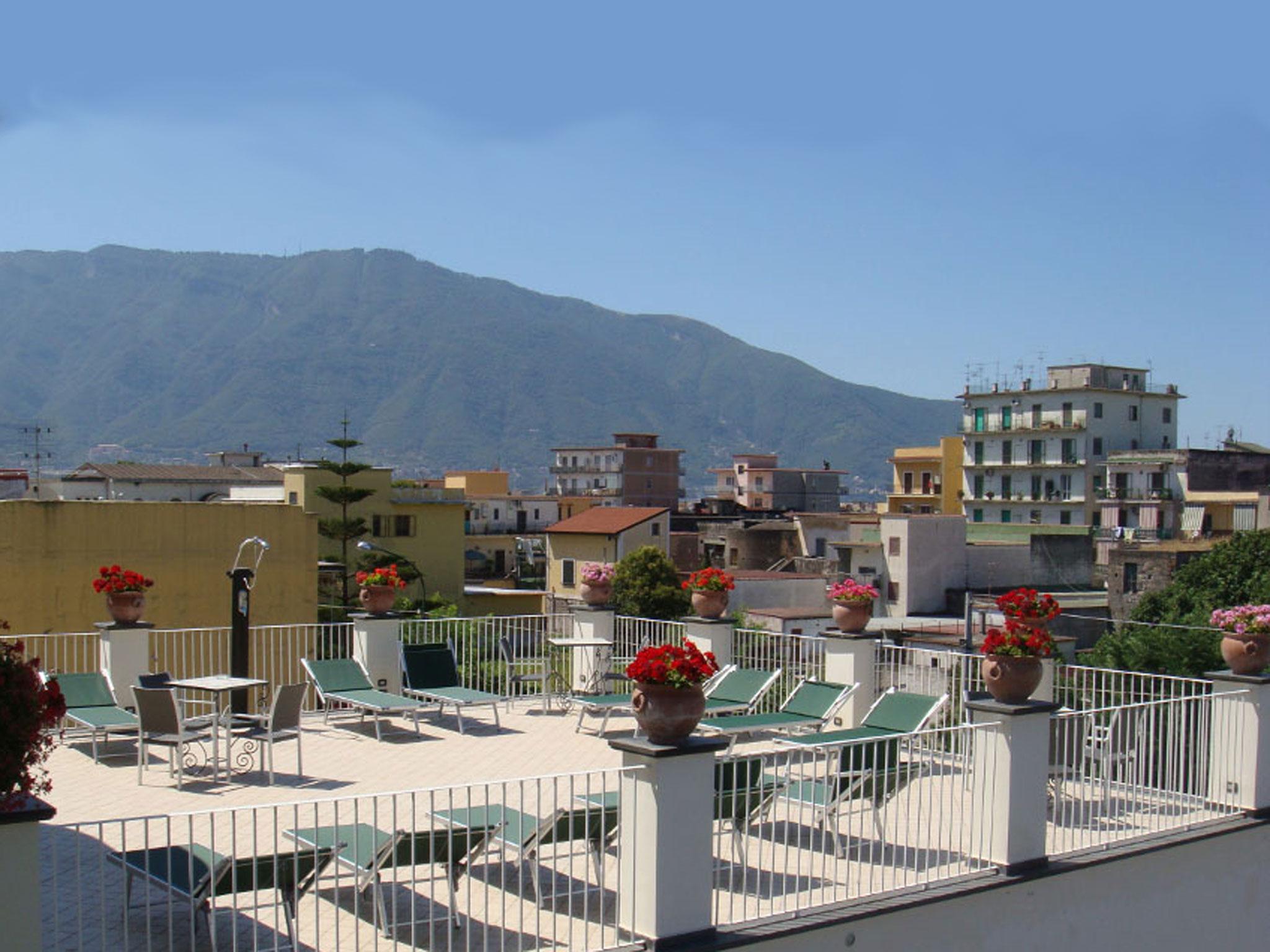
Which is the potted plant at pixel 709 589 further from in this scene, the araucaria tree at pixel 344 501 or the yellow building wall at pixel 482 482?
the yellow building wall at pixel 482 482

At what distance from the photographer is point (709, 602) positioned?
1294cm

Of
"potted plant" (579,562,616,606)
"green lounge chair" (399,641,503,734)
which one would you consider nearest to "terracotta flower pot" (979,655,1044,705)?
"green lounge chair" (399,641,503,734)

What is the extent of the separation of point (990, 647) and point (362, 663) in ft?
23.8

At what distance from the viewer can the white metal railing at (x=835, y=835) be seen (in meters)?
7.14

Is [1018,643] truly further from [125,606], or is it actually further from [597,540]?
[597,540]

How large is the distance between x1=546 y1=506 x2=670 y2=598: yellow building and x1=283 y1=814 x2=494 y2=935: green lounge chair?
53027 millimetres

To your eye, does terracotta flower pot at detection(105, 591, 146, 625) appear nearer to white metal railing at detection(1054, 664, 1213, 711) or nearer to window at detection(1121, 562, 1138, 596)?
white metal railing at detection(1054, 664, 1213, 711)

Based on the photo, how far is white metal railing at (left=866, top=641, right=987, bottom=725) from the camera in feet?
37.2

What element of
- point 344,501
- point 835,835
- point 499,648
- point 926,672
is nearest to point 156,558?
point 499,648

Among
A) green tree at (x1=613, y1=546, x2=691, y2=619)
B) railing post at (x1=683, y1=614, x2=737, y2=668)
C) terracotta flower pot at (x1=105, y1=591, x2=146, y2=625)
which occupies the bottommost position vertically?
green tree at (x1=613, y1=546, x2=691, y2=619)

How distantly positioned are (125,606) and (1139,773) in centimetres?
896

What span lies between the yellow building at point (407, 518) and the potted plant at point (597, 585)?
129 ft

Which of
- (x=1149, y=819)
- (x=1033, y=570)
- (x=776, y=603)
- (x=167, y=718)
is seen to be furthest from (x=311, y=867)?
(x=1033, y=570)

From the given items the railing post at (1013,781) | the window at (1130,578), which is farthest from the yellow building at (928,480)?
the railing post at (1013,781)
